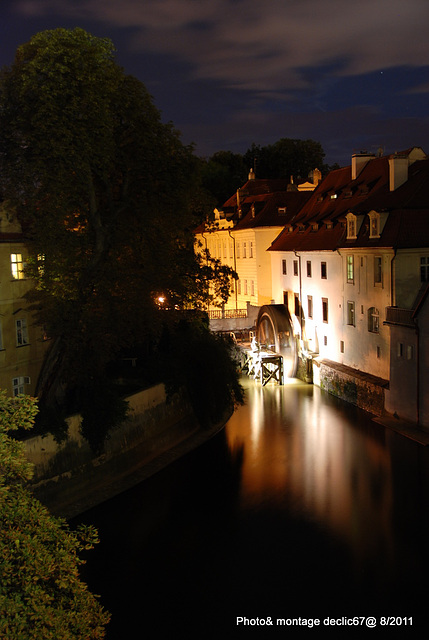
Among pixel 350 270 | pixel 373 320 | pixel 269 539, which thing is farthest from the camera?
pixel 350 270

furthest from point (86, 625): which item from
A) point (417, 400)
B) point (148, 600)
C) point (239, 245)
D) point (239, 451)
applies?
point (239, 245)

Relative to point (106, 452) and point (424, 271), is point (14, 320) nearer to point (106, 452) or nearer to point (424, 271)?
point (106, 452)

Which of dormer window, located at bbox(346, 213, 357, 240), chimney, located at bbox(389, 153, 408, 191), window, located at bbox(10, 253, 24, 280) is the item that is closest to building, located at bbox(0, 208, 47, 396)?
window, located at bbox(10, 253, 24, 280)

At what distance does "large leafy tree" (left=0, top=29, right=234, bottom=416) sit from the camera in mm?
19922

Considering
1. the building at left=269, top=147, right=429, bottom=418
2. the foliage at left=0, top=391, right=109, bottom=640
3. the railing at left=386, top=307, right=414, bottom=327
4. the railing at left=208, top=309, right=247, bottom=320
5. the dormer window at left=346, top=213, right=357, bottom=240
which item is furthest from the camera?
the railing at left=208, top=309, right=247, bottom=320

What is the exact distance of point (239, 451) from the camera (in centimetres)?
2470

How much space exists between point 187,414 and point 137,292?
6950mm

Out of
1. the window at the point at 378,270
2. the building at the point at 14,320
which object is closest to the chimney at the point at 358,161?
the window at the point at 378,270

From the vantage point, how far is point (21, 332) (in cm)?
2442

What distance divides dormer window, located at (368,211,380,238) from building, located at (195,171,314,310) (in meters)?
15.1

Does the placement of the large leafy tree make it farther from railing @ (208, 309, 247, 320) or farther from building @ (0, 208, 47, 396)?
railing @ (208, 309, 247, 320)

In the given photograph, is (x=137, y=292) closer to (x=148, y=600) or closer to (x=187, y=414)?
(x=187, y=414)

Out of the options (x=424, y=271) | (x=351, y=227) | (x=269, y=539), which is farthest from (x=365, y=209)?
(x=269, y=539)

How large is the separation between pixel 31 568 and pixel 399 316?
20.0 m
